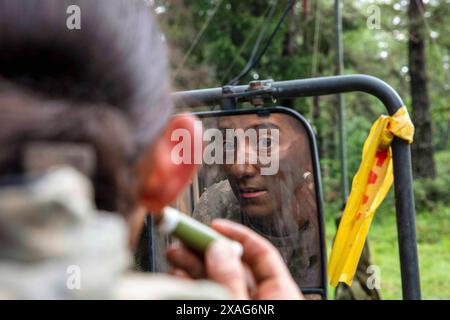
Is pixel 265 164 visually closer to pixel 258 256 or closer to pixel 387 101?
pixel 387 101

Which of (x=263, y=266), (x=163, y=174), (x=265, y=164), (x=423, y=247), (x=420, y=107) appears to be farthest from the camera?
(x=420, y=107)

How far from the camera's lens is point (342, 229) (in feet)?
5.53

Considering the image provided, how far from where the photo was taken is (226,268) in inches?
27.3

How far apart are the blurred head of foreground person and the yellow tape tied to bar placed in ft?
3.38

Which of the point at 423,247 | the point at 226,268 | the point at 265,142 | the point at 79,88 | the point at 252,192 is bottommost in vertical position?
the point at 226,268

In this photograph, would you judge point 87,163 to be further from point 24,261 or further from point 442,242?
point 442,242

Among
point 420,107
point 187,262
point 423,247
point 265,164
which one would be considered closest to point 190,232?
point 187,262

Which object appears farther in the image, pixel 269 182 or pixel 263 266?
pixel 269 182

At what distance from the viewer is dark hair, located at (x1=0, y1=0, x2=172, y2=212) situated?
0.53 meters

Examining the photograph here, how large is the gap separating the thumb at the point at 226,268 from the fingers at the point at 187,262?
0.02 m

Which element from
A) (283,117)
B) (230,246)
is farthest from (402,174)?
(230,246)

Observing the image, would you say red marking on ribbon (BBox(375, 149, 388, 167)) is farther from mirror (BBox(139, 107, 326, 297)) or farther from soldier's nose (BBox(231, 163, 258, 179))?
soldier's nose (BBox(231, 163, 258, 179))

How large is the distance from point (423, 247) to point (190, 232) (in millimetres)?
8646

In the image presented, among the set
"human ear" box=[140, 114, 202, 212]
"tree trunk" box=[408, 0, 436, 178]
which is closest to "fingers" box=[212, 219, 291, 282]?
"human ear" box=[140, 114, 202, 212]
